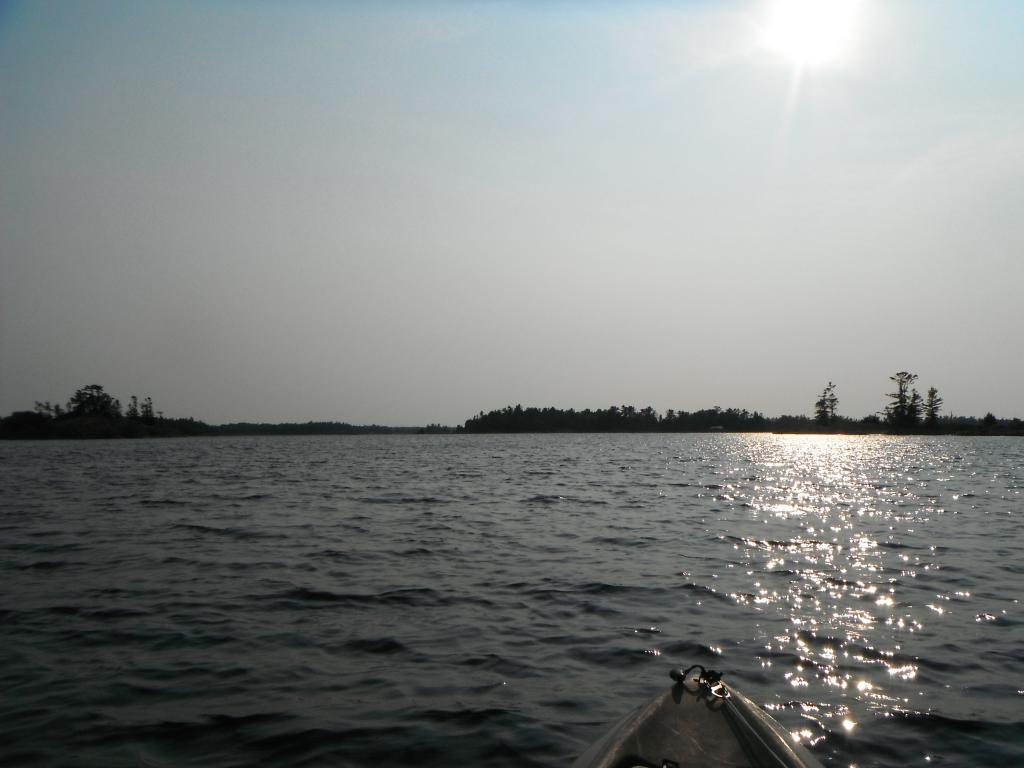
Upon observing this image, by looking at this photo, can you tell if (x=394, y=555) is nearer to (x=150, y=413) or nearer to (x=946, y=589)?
(x=946, y=589)

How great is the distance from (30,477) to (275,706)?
4126cm

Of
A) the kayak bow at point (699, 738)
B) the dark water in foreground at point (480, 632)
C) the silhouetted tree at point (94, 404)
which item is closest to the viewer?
the kayak bow at point (699, 738)

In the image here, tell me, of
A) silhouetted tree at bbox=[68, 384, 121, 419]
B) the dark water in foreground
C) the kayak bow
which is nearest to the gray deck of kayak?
the kayak bow

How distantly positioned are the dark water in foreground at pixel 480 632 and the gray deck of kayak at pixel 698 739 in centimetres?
79

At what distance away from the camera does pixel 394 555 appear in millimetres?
16000

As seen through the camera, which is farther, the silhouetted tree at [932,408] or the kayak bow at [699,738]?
the silhouetted tree at [932,408]

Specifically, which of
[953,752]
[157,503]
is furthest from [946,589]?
[157,503]

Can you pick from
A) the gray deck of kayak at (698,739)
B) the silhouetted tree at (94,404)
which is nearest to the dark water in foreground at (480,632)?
the gray deck of kayak at (698,739)

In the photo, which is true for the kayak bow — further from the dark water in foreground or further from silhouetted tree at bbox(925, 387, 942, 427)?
silhouetted tree at bbox(925, 387, 942, 427)

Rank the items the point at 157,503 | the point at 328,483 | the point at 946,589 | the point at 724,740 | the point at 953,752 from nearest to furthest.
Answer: the point at 724,740, the point at 953,752, the point at 946,589, the point at 157,503, the point at 328,483

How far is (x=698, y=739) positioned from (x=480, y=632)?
4752 millimetres

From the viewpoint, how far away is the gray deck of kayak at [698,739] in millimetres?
5633

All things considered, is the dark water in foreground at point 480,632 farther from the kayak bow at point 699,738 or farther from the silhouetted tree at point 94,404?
the silhouetted tree at point 94,404

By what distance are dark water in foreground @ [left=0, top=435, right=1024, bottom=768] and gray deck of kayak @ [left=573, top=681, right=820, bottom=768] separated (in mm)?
795
